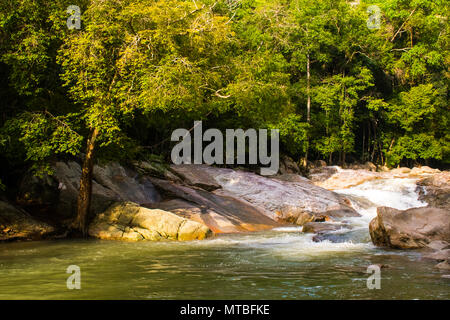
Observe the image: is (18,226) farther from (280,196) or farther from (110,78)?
(280,196)

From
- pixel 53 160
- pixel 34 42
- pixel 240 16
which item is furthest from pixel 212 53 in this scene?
pixel 240 16

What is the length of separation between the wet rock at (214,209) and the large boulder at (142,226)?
85.7 inches

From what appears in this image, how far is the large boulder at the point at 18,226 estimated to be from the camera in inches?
604

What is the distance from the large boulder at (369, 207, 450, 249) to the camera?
547 inches

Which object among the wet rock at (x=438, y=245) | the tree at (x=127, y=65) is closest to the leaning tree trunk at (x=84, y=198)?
the tree at (x=127, y=65)

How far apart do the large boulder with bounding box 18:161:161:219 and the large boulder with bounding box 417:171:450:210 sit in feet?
52.5

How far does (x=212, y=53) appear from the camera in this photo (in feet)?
57.2

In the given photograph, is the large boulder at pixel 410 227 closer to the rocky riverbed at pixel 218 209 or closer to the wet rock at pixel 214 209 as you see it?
the rocky riverbed at pixel 218 209

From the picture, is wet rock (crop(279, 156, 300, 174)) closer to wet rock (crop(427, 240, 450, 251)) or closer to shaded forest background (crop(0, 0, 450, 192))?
shaded forest background (crop(0, 0, 450, 192))

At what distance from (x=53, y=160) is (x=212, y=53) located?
23.9ft

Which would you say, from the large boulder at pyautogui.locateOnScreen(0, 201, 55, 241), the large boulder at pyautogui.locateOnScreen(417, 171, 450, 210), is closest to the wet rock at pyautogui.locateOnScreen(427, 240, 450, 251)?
the large boulder at pyautogui.locateOnScreen(0, 201, 55, 241)

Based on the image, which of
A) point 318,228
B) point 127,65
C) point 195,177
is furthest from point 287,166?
point 127,65

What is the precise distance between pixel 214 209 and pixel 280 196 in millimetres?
4816

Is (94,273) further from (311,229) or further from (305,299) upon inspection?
(311,229)
